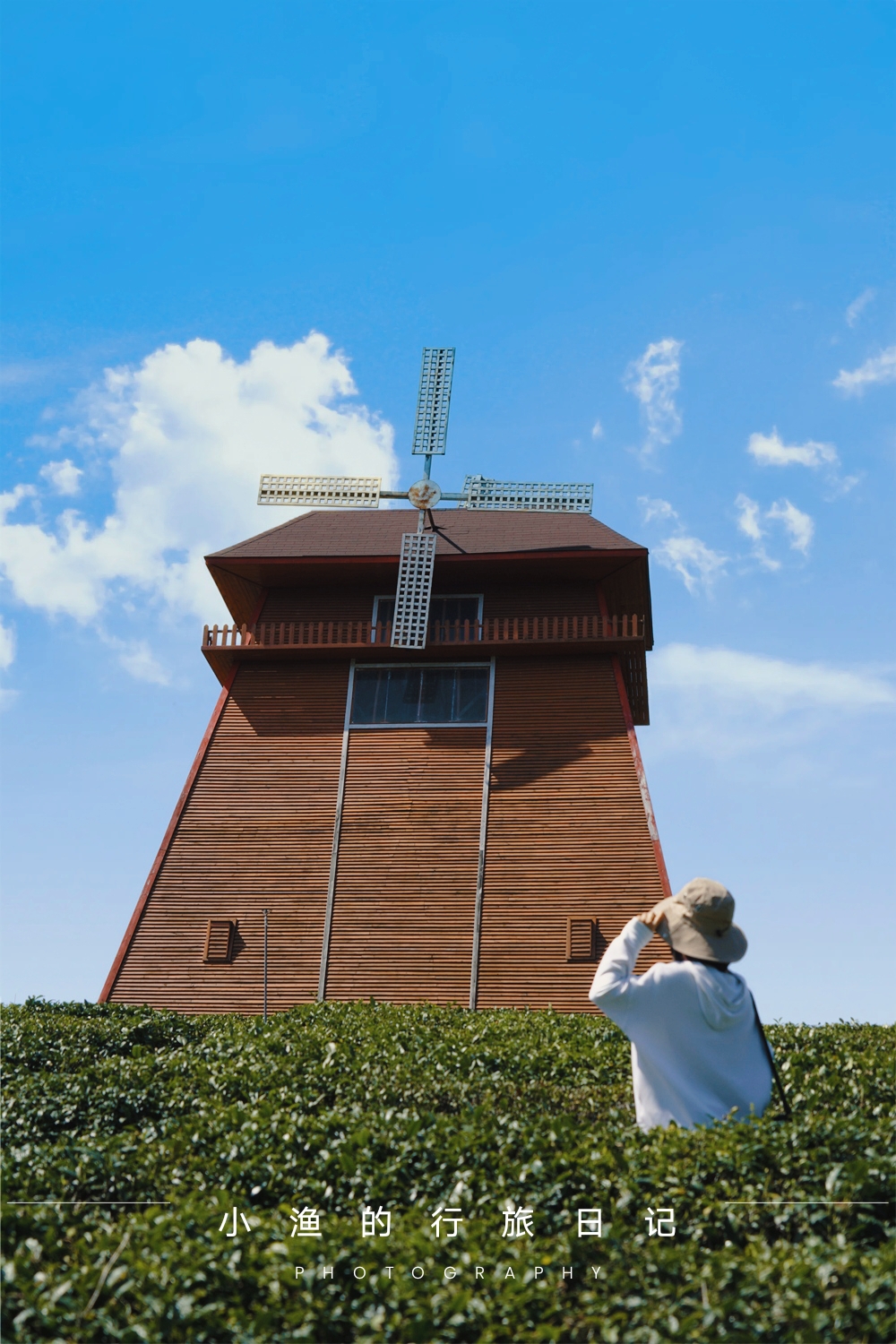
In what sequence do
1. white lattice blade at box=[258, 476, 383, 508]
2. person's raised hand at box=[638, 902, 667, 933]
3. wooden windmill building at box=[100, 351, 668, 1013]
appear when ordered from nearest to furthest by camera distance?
person's raised hand at box=[638, 902, 667, 933], wooden windmill building at box=[100, 351, 668, 1013], white lattice blade at box=[258, 476, 383, 508]

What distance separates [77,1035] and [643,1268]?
8859 mm

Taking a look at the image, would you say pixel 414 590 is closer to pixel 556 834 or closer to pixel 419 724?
pixel 419 724

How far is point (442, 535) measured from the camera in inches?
897

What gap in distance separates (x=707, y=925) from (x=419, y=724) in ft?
50.0

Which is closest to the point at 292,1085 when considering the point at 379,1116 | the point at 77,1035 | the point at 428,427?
the point at 379,1116

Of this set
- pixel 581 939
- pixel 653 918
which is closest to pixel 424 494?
pixel 581 939

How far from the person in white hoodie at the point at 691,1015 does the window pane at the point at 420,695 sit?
1484cm

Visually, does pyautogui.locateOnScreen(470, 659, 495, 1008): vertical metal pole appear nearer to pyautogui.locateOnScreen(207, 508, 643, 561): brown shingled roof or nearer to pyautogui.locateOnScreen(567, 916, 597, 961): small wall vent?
pyautogui.locateOnScreen(567, 916, 597, 961): small wall vent

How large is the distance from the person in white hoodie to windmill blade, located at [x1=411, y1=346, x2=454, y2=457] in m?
19.6

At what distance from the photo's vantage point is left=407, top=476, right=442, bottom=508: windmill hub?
23312 mm

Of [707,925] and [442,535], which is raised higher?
[442,535]

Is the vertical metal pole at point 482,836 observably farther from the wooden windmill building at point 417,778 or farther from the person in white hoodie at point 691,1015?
the person in white hoodie at point 691,1015

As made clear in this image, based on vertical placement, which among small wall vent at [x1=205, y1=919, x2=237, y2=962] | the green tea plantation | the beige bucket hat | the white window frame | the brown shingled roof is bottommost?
the green tea plantation

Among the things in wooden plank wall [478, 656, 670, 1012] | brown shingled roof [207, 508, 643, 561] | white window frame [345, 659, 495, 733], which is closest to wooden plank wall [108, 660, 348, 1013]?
white window frame [345, 659, 495, 733]
